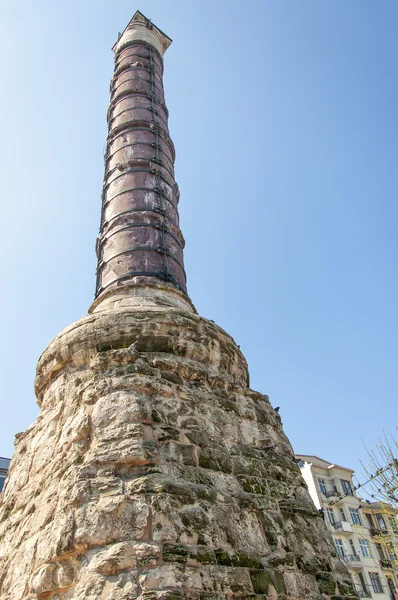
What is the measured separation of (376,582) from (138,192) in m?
24.4

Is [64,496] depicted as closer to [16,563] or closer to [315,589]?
[16,563]

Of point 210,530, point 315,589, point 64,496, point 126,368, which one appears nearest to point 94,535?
point 64,496

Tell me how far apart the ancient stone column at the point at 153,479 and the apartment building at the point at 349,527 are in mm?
19687

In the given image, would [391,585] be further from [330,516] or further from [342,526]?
[330,516]

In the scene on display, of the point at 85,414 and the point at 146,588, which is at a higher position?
the point at 85,414

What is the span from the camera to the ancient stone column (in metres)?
2.76

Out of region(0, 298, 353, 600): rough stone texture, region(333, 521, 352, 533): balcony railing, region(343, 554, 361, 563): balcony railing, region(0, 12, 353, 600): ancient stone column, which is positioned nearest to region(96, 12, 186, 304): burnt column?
region(0, 12, 353, 600): ancient stone column

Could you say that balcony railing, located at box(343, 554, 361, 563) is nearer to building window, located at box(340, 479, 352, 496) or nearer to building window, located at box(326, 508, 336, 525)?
building window, located at box(326, 508, 336, 525)

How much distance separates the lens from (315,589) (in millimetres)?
3277

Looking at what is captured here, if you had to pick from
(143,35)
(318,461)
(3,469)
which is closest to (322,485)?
(318,461)

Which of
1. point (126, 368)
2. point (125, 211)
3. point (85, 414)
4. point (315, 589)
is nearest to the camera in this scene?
point (315, 589)

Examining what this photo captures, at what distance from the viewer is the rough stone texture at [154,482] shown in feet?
9.04

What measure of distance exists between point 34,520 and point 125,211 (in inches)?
159

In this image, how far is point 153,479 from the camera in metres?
3.05
